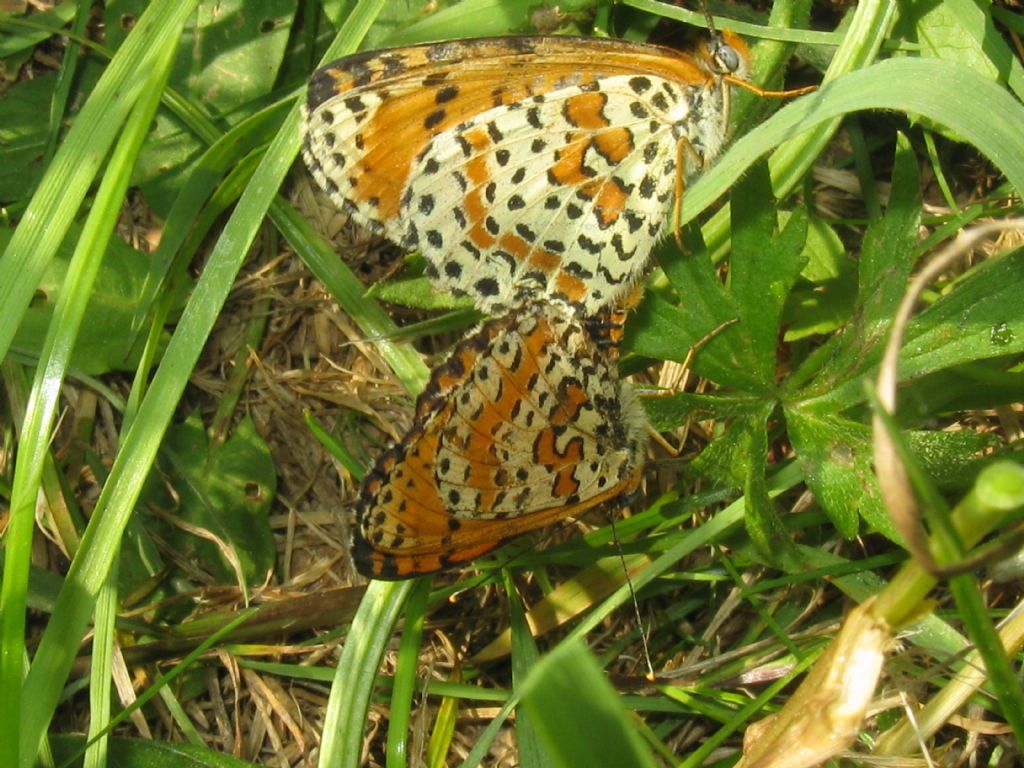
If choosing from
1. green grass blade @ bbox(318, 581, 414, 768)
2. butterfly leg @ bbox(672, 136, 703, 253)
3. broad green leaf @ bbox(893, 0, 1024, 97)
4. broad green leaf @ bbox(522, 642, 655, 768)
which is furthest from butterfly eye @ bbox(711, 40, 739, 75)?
broad green leaf @ bbox(522, 642, 655, 768)

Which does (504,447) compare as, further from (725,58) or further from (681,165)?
(725,58)

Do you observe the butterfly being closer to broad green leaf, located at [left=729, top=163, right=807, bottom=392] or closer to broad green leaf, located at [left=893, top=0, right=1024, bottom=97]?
broad green leaf, located at [left=729, top=163, right=807, bottom=392]

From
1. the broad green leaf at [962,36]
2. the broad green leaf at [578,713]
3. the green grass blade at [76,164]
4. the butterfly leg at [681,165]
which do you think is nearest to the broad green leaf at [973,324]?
the butterfly leg at [681,165]

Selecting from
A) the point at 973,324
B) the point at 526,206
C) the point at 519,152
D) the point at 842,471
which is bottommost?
the point at 842,471

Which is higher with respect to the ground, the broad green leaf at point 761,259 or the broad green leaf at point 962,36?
the broad green leaf at point 962,36

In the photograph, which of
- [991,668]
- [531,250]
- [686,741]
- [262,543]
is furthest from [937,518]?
[262,543]

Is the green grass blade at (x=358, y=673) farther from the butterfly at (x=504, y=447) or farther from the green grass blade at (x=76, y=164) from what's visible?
the green grass blade at (x=76, y=164)

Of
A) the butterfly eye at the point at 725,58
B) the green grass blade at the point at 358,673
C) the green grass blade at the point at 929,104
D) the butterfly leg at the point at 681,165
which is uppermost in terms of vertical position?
the butterfly eye at the point at 725,58

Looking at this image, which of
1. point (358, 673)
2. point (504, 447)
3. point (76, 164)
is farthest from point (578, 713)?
point (76, 164)
